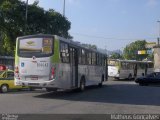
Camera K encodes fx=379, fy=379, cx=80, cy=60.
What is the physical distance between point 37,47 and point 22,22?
2835cm

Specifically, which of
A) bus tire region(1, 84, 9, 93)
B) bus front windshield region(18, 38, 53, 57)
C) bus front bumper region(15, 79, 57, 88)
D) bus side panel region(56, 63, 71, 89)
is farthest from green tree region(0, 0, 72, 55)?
bus front bumper region(15, 79, 57, 88)

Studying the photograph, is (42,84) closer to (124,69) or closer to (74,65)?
(74,65)

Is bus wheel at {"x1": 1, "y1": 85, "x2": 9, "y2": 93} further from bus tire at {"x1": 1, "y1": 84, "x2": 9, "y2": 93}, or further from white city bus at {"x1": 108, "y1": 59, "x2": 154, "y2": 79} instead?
white city bus at {"x1": 108, "y1": 59, "x2": 154, "y2": 79}

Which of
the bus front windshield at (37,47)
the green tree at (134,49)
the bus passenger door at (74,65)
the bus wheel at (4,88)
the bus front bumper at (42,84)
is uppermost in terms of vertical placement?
the green tree at (134,49)

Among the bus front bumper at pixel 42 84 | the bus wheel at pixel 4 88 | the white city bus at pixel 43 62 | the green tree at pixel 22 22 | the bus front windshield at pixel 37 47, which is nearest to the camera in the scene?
the bus front bumper at pixel 42 84

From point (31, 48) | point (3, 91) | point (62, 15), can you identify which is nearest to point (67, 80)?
point (31, 48)

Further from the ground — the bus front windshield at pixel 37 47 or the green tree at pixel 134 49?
the green tree at pixel 134 49

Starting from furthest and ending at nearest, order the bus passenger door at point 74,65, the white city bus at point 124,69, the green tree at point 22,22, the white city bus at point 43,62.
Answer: the white city bus at point 124,69 → the green tree at point 22,22 → the bus passenger door at point 74,65 → the white city bus at point 43,62

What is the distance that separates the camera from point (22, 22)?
46875mm

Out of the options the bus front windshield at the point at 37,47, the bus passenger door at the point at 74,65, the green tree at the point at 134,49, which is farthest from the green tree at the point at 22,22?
the green tree at the point at 134,49

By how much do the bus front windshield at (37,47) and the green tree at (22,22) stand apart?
25954 millimetres

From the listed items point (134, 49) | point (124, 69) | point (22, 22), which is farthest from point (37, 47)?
point (134, 49)

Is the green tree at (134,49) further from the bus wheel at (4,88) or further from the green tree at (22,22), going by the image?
the bus wheel at (4,88)

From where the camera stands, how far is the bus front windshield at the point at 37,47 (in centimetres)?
1911
